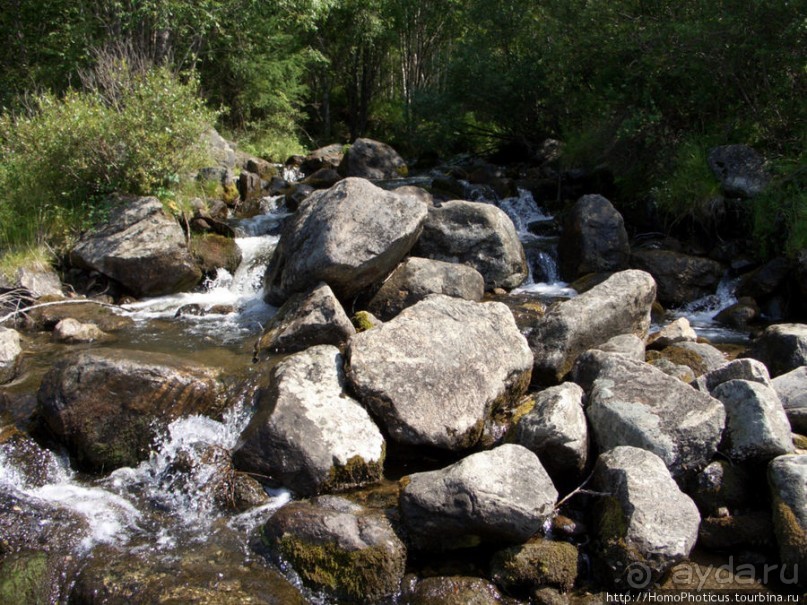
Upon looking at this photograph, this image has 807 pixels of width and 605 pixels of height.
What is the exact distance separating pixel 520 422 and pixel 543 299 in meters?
5.03

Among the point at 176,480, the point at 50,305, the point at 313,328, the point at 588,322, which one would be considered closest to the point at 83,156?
the point at 50,305

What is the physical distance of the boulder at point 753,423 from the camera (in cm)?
589

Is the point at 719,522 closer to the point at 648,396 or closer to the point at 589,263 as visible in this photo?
the point at 648,396

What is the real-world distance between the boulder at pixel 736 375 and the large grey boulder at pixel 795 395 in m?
0.31

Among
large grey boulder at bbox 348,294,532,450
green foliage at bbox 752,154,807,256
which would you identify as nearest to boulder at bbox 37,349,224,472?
large grey boulder at bbox 348,294,532,450

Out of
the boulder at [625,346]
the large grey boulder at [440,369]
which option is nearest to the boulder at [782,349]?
the boulder at [625,346]

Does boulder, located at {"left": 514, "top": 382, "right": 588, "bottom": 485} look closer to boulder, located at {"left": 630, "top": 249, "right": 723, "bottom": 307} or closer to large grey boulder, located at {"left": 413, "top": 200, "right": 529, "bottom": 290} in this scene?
large grey boulder, located at {"left": 413, "top": 200, "right": 529, "bottom": 290}

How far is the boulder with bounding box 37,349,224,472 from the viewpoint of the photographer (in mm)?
6301

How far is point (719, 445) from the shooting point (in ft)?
20.1

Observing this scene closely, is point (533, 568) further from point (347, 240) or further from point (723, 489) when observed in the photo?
point (347, 240)

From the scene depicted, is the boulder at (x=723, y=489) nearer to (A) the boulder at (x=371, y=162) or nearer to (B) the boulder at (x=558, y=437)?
(B) the boulder at (x=558, y=437)

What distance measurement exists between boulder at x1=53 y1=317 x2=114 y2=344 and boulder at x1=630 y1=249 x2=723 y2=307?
8679 millimetres

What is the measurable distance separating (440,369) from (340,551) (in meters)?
2.22

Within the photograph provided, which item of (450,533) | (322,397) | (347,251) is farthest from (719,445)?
(347,251)
